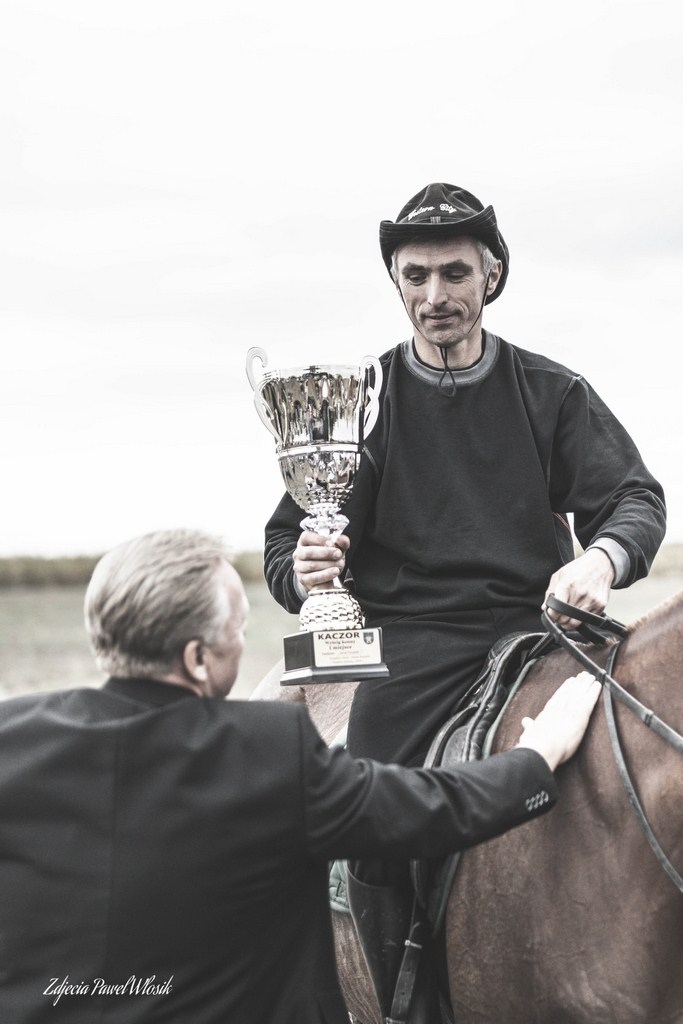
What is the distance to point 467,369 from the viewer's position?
3838mm

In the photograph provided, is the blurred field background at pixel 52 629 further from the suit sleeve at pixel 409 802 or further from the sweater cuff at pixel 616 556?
the suit sleeve at pixel 409 802

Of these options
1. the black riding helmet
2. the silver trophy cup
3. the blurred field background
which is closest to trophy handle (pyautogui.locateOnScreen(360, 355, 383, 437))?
the silver trophy cup

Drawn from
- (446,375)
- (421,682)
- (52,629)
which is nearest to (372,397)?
(446,375)

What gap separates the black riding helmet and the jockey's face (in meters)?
0.04

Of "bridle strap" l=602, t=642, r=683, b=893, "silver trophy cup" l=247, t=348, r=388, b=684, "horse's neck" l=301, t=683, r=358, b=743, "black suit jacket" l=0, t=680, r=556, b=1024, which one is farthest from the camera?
"horse's neck" l=301, t=683, r=358, b=743

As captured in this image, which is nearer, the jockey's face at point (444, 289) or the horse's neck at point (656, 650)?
the horse's neck at point (656, 650)

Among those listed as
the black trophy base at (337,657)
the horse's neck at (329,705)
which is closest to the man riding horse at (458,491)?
the black trophy base at (337,657)

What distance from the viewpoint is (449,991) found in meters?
3.26

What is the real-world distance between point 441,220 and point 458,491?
0.86 m

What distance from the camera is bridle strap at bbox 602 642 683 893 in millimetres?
2674

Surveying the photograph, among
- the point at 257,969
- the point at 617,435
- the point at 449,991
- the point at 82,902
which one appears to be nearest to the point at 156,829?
the point at 82,902

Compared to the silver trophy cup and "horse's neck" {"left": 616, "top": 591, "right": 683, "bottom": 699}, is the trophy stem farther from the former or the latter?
"horse's neck" {"left": 616, "top": 591, "right": 683, "bottom": 699}

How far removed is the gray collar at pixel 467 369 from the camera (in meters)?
3.82

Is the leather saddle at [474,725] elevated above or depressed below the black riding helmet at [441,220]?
below
